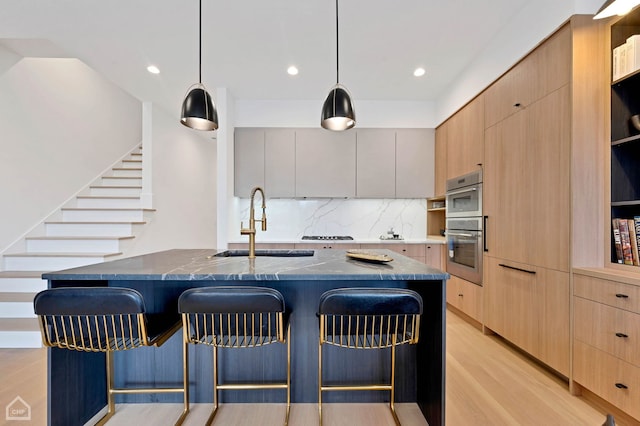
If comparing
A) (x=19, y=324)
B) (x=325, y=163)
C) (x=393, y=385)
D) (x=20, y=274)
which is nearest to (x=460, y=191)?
(x=325, y=163)

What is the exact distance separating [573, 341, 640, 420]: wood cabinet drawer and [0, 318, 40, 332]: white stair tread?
4267 mm

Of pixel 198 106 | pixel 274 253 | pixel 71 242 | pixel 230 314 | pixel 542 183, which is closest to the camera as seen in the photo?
pixel 230 314

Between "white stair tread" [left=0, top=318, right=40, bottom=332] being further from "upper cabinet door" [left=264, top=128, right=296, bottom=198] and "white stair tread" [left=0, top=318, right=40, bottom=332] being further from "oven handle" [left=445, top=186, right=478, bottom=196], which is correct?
"oven handle" [left=445, top=186, right=478, bottom=196]

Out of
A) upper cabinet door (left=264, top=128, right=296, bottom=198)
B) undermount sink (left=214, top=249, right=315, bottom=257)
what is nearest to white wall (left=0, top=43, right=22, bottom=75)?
upper cabinet door (left=264, top=128, right=296, bottom=198)

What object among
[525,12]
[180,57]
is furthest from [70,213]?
[525,12]

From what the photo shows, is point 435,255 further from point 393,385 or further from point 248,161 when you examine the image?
point 248,161

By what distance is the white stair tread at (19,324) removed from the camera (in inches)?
102

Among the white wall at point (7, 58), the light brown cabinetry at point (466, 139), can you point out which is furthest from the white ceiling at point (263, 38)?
the light brown cabinetry at point (466, 139)

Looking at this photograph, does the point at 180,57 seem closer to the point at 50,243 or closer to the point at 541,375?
the point at 50,243

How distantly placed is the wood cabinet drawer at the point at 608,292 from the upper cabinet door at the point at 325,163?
2595 millimetres

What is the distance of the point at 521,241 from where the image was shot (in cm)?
234

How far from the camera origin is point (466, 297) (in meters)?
3.17

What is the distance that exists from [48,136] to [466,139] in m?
5.26

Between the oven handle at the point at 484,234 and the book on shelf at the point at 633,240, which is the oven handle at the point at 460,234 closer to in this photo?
the oven handle at the point at 484,234
